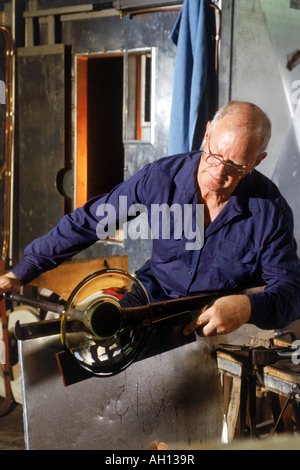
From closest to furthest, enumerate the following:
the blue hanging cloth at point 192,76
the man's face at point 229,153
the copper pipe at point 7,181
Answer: the man's face at point 229,153 → the blue hanging cloth at point 192,76 → the copper pipe at point 7,181

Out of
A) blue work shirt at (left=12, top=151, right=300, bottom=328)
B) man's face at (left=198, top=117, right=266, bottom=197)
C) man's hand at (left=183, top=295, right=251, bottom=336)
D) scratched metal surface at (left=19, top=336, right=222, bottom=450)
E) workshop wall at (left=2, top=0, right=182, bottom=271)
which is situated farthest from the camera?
workshop wall at (left=2, top=0, right=182, bottom=271)

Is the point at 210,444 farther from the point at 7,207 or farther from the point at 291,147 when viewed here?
the point at 7,207

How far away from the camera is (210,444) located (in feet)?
7.32

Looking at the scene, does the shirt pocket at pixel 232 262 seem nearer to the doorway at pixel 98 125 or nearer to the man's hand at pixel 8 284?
the man's hand at pixel 8 284

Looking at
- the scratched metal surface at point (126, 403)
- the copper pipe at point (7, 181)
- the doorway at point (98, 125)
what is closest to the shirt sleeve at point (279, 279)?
the scratched metal surface at point (126, 403)

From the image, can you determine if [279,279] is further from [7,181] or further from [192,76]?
[7,181]

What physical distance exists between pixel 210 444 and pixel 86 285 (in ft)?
3.23

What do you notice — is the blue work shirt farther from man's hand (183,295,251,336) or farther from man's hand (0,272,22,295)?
man's hand (183,295,251,336)

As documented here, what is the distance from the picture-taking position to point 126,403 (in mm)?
1983

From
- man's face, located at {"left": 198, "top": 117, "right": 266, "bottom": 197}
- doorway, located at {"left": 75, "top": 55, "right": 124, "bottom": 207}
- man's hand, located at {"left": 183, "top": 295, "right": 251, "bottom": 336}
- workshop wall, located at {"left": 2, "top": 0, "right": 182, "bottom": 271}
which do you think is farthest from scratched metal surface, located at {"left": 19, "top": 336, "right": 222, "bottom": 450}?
doorway, located at {"left": 75, "top": 55, "right": 124, "bottom": 207}

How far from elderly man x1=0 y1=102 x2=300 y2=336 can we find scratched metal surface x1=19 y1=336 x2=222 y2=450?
344 mm

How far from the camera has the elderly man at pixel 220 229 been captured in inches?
88.7

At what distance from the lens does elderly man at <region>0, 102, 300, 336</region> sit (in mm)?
2254

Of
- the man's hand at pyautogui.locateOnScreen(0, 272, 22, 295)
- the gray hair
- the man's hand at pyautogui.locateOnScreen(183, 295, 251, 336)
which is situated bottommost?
the man's hand at pyautogui.locateOnScreen(183, 295, 251, 336)
